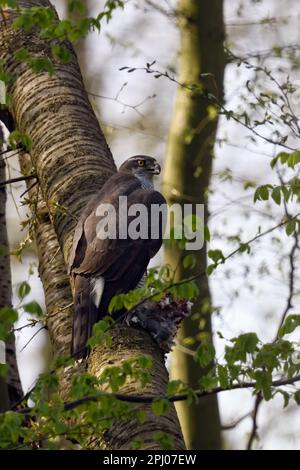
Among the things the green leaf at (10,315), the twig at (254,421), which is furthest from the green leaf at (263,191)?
the twig at (254,421)

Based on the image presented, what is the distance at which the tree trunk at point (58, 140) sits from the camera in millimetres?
7113

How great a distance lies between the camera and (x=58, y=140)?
7324 millimetres

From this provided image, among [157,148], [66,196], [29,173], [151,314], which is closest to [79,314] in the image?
[151,314]

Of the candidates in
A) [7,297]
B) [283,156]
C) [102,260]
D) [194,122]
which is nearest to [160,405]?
[283,156]

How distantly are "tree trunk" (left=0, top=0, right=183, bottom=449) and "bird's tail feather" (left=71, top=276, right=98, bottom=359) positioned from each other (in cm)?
24

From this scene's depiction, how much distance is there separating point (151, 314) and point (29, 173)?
5.85 ft

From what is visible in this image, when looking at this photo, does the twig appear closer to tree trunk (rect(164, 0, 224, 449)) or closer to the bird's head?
tree trunk (rect(164, 0, 224, 449))

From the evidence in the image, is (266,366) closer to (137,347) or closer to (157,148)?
(137,347)

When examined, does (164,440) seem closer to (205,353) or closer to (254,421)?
(205,353)

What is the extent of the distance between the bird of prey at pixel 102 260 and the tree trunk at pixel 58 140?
18 cm

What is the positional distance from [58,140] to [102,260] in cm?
97

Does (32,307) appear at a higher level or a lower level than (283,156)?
lower

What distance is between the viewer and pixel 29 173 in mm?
7797

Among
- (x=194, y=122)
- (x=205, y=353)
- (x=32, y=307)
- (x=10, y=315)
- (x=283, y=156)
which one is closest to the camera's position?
(x=10, y=315)
